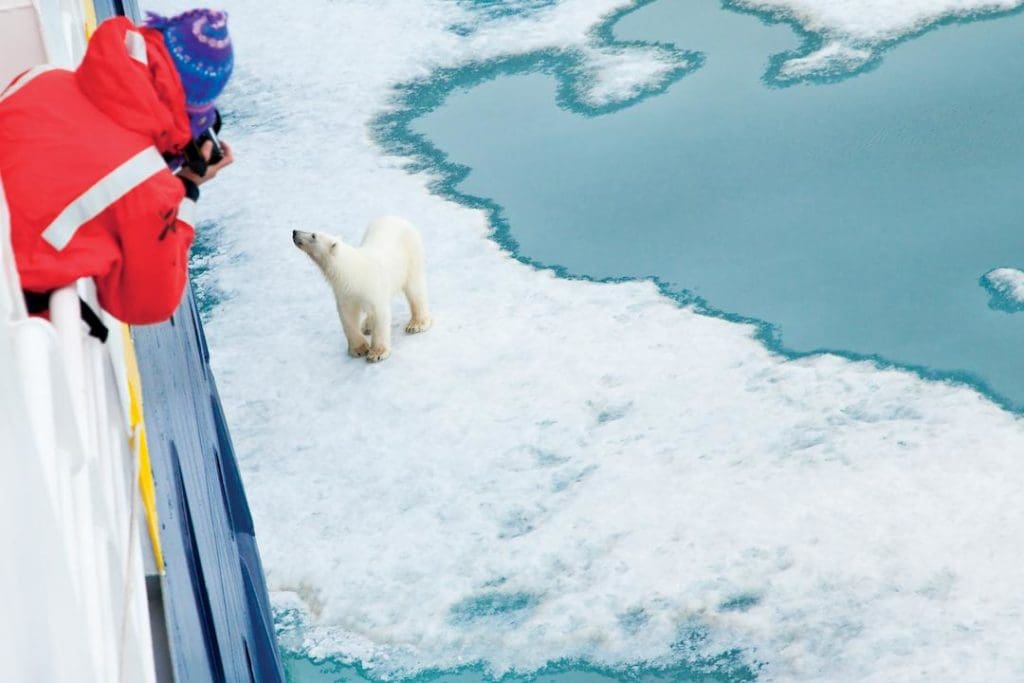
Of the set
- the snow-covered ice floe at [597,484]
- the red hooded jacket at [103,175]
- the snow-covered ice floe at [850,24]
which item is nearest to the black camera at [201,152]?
the red hooded jacket at [103,175]

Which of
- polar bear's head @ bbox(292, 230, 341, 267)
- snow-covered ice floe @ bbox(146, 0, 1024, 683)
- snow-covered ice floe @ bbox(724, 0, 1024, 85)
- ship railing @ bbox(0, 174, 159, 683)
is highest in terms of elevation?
ship railing @ bbox(0, 174, 159, 683)

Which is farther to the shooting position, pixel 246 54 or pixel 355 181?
pixel 246 54

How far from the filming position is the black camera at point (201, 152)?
198 cm

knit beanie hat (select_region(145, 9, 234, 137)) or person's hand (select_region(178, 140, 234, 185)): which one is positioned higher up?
knit beanie hat (select_region(145, 9, 234, 137))

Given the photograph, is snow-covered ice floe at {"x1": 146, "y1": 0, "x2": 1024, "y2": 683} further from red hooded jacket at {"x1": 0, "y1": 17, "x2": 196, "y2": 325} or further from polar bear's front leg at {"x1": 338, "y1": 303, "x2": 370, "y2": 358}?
red hooded jacket at {"x1": 0, "y1": 17, "x2": 196, "y2": 325}

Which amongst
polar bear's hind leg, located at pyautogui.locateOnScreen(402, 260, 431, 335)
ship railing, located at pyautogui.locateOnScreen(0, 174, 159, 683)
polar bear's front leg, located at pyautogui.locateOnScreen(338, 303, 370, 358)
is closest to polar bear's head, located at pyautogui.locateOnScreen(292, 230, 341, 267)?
polar bear's front leg, located at pyautogui.locateOnScreen(338, 303, 370, 358)

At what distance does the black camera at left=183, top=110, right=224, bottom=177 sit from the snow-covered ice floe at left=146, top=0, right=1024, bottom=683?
1948mm

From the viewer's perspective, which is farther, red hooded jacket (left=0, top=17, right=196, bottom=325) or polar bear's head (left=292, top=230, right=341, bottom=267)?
polar bear's head (left=292, top=230, right=341, bottom=267)

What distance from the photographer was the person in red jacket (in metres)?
1.62

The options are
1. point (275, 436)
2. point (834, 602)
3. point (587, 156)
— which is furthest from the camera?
point (587, 156)

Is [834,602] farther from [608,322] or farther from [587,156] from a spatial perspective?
[587,156]

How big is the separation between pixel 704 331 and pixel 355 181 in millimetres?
2292

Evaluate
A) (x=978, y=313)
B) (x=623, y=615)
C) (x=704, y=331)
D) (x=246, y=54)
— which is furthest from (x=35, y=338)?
(x=246, y=54)

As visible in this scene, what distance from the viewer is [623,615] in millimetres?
3562
